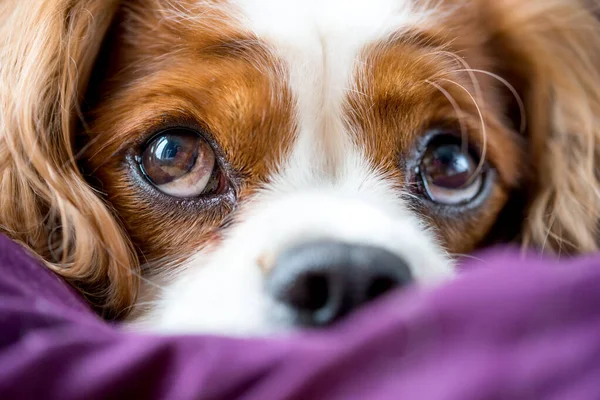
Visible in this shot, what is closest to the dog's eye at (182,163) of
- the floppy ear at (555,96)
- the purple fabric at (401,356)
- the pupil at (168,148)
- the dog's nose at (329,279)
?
the pupil at (168,148)

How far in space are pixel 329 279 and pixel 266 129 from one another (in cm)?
35

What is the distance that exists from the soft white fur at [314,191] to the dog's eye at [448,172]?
89mm

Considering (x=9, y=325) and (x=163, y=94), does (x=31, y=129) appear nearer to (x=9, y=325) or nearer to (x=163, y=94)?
(x=163, y=94)

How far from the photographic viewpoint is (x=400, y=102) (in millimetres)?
1161

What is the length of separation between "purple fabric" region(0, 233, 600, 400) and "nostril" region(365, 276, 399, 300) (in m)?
0.24

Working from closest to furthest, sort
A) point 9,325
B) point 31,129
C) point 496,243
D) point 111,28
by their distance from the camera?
point 9,325 → point 31,129 → point 111,28 → point 496,243

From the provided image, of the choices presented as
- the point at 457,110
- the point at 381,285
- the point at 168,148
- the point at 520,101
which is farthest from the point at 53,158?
the point at 520,101

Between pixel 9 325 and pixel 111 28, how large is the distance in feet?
2.43

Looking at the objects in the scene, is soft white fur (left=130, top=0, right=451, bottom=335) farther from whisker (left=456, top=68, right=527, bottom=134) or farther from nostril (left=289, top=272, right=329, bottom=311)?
whisker (left=456, top=68, right=527, bottom=134)

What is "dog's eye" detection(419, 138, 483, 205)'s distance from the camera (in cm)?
125

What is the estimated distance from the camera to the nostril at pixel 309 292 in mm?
854

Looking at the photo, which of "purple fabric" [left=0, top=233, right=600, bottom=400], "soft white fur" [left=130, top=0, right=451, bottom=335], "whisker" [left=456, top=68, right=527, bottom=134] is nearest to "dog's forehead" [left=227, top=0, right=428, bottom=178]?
"soft white fur" [left=130, top=0, right=451, bottom=335]

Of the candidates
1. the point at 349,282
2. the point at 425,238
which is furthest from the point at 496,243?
the point at 349,282

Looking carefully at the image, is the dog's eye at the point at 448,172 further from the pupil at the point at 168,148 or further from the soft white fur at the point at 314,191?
the pupil at the point at 168,148
